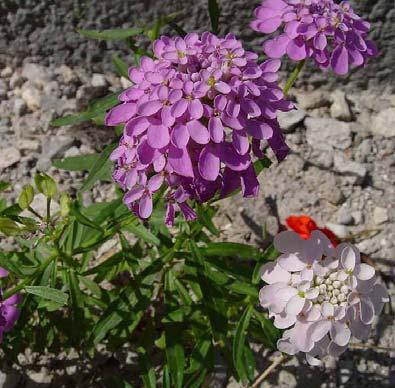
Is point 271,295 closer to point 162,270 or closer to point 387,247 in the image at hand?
point 162,270

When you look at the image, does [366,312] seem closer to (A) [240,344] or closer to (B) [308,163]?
(A) [240,344]

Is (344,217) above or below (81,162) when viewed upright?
below

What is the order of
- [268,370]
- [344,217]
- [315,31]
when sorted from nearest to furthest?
[315,31]
[268,370]
[344,217]

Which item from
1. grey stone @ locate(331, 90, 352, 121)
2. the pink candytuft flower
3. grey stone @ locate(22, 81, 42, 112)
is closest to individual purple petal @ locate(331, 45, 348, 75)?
the pink candytuft flower

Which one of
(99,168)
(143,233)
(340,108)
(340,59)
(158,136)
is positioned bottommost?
(340,108)

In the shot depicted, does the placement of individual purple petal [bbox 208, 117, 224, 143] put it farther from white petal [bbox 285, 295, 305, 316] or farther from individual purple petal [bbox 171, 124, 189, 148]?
white petal [bbox 285, 295, 305, 316]

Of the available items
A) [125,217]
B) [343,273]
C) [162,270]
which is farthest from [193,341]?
[343,273]

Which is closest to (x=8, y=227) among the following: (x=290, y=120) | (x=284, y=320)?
(x=284, y=320)
